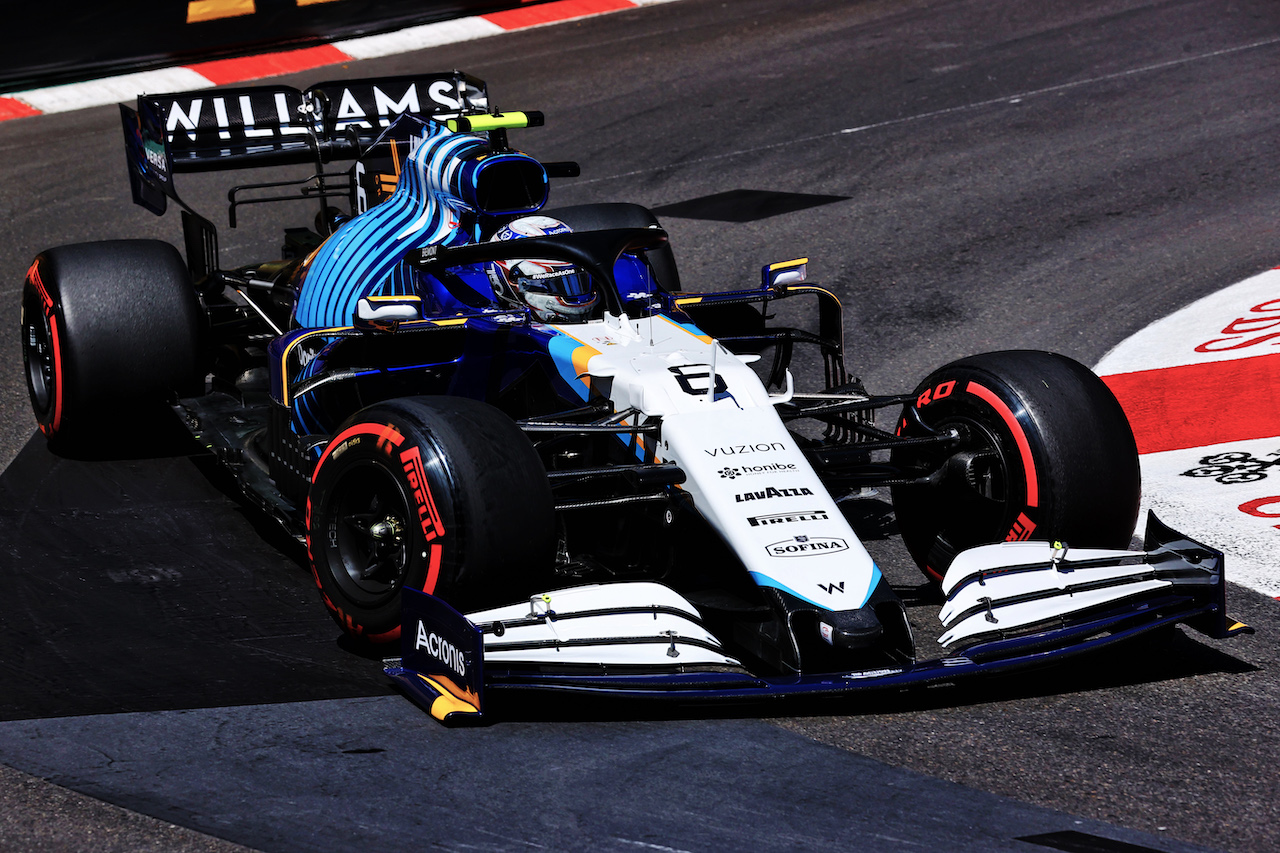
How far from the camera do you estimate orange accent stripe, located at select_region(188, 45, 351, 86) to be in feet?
49.2

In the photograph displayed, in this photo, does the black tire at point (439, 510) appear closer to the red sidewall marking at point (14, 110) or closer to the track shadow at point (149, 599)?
the track shadow at point (149, 599)

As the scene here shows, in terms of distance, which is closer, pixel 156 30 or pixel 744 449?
pixel 744 449

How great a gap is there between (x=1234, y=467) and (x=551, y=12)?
477 inches

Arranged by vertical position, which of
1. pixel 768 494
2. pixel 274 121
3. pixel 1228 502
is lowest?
pixel 1228 502

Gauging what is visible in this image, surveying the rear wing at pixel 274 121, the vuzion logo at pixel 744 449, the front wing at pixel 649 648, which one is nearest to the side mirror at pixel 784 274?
the vuzion logo at pixel 744 449

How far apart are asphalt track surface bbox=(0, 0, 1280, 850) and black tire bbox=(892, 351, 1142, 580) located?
1.61 ft

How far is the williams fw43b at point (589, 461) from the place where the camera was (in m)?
4.55

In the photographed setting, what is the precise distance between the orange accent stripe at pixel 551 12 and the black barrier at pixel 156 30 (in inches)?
43.3

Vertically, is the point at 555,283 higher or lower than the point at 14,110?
lower

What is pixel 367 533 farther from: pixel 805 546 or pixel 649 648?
pixel 805 546

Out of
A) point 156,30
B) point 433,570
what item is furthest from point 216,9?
point 433,570

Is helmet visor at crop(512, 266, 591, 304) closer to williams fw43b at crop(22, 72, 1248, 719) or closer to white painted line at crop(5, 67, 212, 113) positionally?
williams fw43b at crop(22, 72, 1248, 719)

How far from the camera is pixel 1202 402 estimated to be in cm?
766

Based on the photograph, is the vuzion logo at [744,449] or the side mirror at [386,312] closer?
the vuzion logo at [744,449]
